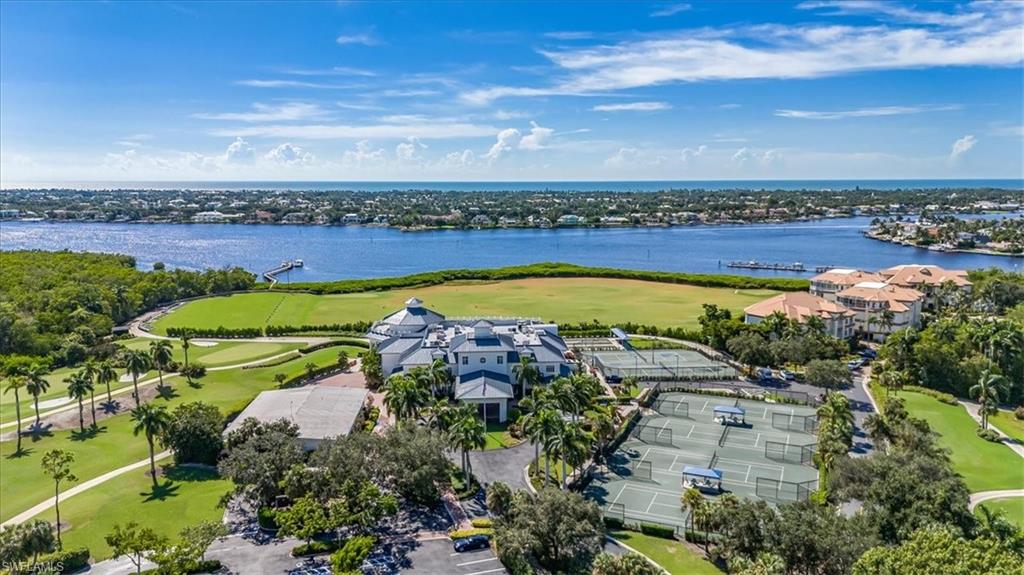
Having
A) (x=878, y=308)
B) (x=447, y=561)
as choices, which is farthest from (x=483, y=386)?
(x=878, y=308)

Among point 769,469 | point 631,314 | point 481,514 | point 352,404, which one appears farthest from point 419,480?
point 631,314

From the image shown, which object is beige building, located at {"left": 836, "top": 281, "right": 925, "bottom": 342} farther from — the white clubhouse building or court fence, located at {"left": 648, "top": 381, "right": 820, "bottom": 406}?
the white clubhouse building

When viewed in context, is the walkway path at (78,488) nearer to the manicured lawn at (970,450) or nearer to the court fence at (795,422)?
the court fence at (795,422)

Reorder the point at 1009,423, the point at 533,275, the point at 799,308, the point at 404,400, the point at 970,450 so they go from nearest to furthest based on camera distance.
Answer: the point at 404,400 < the point at 970,450 < the point at 1009,423 < the point at 799,308 < the point at 533,275

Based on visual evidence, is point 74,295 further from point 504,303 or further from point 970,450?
point 970,450

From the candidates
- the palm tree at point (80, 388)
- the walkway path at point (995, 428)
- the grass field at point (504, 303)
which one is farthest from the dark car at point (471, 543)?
the grass field at point (504, 303)

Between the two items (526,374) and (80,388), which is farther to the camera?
(526,374)
